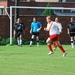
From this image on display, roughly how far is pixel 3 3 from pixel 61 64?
160 feet

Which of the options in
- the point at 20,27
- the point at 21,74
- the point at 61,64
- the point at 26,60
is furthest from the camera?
the point at 20,27

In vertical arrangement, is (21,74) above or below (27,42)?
above

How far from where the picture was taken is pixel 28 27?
1335 inches

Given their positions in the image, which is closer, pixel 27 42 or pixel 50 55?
pixel 50 55

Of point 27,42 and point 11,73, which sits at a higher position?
point 11,73

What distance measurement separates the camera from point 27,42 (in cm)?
3312

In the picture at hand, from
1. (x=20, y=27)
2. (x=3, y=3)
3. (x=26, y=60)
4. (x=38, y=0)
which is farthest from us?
(x=38, y=0)

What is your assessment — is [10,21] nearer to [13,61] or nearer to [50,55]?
[50,55]

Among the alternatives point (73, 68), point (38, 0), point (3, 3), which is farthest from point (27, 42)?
point (38, 0)

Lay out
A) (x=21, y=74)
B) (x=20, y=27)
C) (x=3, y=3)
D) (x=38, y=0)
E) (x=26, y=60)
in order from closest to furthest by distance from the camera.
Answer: (x=21, y=74) → (x=26, y=60) → (x=20, y=27) → (x=3, y=3) → (x=38, y=0)

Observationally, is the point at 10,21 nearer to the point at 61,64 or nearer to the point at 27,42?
the point at 27,42

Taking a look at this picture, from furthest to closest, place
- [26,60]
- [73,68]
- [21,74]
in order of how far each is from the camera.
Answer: [26,60] → [73,68] → [21,74]

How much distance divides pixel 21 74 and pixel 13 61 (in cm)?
418

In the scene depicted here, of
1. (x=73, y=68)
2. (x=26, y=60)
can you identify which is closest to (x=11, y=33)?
(x=26, y=60)
